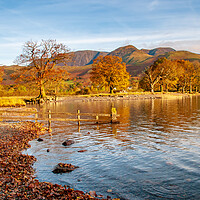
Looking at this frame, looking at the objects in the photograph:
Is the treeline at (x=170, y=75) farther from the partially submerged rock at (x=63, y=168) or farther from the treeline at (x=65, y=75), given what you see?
the partially submerged rock at (x=63, y=168)

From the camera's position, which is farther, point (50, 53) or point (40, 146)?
point (50, 53)

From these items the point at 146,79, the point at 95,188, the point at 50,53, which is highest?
the point at 50,53

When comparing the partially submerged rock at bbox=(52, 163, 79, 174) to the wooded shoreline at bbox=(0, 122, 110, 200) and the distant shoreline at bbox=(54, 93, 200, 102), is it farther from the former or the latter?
the distant shoreline at bbox=(54, 93, 200, 102)

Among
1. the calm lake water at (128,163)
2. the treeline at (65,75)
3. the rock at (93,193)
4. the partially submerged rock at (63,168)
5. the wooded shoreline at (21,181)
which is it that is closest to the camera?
the wooded shoreline at (21,181)

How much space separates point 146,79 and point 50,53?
44.8 m

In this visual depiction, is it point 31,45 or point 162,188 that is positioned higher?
point 31,45

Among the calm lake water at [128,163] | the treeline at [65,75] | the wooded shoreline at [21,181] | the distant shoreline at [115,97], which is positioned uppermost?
the treeline at [65,75]

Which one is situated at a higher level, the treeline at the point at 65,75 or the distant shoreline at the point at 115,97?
the treeline at the point at 65,75

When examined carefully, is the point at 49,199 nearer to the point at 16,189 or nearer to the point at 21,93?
the point at 16,189

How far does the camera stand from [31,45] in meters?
54.3

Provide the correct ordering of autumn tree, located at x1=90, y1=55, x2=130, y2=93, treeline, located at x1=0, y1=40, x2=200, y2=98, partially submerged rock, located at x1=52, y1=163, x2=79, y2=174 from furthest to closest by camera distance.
Answer: autumn tree, located at x1=90, y1=55, x2=130, y2=93 → treeline, located at x1=0, y1=40, x2=200, y2=98 → partially submerged rock, located at x1=52, y1=163, x2=79, y2=174

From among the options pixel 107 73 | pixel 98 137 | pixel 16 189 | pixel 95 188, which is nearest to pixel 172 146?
pixel 98 137

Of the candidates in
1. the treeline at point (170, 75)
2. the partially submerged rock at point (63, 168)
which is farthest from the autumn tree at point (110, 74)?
the partially submerged rock at point (63, 168)

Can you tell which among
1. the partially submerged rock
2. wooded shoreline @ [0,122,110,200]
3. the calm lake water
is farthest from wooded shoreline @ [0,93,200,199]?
the partially submerged rock
